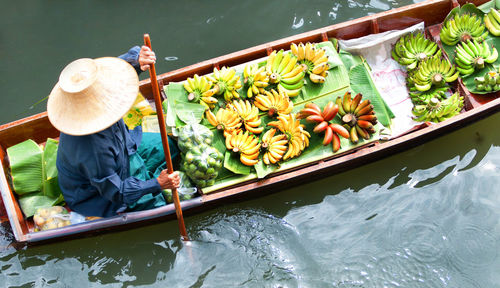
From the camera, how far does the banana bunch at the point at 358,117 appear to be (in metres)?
4.45

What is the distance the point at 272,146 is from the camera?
14.3ft

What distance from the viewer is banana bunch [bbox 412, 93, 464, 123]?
4676 millimetres

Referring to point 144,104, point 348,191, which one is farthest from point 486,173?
point 144,104

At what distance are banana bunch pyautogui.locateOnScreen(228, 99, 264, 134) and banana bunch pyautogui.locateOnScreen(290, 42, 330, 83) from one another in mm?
759

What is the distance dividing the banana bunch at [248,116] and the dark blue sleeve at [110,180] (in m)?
1.22

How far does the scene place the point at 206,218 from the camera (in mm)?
4664

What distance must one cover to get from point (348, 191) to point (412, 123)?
1027 mm

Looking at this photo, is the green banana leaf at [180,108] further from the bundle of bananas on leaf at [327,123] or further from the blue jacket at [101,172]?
the bundle of bananas on leaf at [327,123]

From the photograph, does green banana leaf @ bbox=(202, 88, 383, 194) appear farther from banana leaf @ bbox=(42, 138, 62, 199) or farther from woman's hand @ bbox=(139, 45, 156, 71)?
banana leaf @ bbox=(42, 138, 62, 199)

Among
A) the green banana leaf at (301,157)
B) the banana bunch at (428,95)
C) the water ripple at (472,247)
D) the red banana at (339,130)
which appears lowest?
the water ripple at (472,247)

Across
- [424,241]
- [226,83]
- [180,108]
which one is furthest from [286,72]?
[424,241]

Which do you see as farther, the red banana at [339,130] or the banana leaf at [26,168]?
the red banana at [339,130]

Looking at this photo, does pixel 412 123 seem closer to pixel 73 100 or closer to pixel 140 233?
pixel 140 233

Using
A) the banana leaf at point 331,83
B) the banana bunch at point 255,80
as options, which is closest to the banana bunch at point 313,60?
the banana leaf at point 331,83
